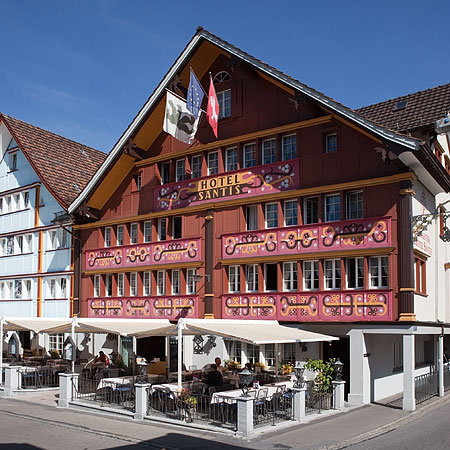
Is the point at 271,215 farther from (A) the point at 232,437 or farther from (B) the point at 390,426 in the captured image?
(A) the point at 232,437

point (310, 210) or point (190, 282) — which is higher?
point (310, 210)

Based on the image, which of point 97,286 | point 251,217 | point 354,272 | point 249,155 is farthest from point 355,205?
point 97,286

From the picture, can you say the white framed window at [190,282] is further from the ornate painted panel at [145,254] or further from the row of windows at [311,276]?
the row of windows at [311,276]

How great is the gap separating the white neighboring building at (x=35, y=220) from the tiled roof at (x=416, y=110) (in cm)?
1711

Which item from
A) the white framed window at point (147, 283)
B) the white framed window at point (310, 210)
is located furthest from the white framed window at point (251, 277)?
the white framed window at point (147, 283)

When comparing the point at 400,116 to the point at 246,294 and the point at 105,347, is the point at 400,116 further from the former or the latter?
the point at 105,347

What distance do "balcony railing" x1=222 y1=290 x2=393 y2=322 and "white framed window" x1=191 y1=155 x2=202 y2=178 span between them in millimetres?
5697

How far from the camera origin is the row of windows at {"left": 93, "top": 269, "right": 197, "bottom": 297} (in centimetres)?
2870

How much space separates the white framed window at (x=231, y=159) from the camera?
27500mm

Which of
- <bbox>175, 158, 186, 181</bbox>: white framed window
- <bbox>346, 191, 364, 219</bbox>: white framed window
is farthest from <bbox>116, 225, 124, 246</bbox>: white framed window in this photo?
<bbox>346, 191, 364, 219</bbox>: white framed window

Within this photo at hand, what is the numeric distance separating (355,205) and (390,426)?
851 cm

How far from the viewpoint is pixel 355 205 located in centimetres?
2397

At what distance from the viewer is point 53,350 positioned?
34.6 meters

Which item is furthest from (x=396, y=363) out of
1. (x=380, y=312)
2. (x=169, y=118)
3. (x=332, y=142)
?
(x=169, y=118)
